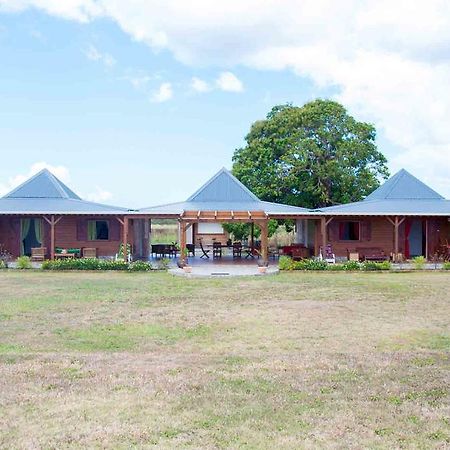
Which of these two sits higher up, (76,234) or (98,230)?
(98,230)

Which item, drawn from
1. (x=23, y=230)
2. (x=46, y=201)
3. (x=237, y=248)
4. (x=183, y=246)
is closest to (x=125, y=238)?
(x=183, y=246)

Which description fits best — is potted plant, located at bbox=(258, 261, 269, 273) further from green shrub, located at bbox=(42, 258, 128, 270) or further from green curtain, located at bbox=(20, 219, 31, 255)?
green curtain, located at bbox=(20, 219, 31, 255)

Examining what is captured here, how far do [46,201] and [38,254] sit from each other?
273cm

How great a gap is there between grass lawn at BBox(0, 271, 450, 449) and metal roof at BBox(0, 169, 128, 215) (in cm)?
951

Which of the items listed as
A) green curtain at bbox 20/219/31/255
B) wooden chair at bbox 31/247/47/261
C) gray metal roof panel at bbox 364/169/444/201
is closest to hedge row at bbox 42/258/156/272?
wooden chair at bbox 31/247/47/261

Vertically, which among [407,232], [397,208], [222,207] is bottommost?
[407,232]

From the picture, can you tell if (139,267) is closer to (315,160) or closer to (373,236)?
(373,236)

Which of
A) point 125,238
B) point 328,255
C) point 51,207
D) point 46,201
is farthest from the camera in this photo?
point 46,201

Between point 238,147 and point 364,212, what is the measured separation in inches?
564

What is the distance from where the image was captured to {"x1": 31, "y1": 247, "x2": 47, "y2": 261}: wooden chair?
22.0 meters

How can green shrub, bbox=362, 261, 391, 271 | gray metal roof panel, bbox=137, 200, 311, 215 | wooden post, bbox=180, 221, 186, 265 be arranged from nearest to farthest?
green shrub, bbox=362, 261, 391, 271 < wooden post, bbox=180, 221, 186, 265 < gray metal roof panel, bbox=137, 200, 311, 215

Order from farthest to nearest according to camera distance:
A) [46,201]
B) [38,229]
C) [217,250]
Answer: [217,250]
[46,201]
[38,229]

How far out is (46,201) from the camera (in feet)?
78.5

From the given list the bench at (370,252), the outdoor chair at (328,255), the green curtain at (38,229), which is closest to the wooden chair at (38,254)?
the green curtain at (38,229)
